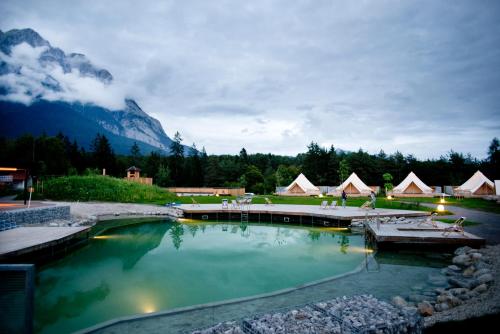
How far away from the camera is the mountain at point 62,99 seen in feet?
324

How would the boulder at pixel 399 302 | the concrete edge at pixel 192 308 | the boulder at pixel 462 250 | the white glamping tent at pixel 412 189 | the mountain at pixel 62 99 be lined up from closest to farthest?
the concrete edge at pixel 192 308 < the boulder at pixel 399 302 < the boulder at pixel 462 250 < the white glamping tent at pixel 412 189 < the mountain at pixel 62 99

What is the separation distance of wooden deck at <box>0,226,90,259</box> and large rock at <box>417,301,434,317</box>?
8780 millimetres

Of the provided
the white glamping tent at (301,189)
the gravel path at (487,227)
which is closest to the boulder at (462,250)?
the gravel path at (487,227)

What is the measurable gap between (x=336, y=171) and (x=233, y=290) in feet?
116

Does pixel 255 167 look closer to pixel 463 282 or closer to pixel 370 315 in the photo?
pixel 463 282

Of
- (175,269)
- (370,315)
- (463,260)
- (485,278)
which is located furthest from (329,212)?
(370,315)

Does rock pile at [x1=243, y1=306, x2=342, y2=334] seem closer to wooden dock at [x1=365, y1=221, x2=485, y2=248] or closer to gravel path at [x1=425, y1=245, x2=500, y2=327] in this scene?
gravel path at [x1=425, y1=245, x2=500, y2=327]

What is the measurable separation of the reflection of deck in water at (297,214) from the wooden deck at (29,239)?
7.74 meters

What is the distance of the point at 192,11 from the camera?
16.5 metres

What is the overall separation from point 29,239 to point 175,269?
14.1ft

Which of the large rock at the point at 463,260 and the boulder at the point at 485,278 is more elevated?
the boulder at the point at 485,278

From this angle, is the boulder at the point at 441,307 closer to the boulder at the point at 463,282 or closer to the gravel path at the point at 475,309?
the gravel path at the point at 475,309

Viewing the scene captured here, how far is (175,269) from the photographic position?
8.98 meters

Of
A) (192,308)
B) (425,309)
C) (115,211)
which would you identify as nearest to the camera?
(425,309)
